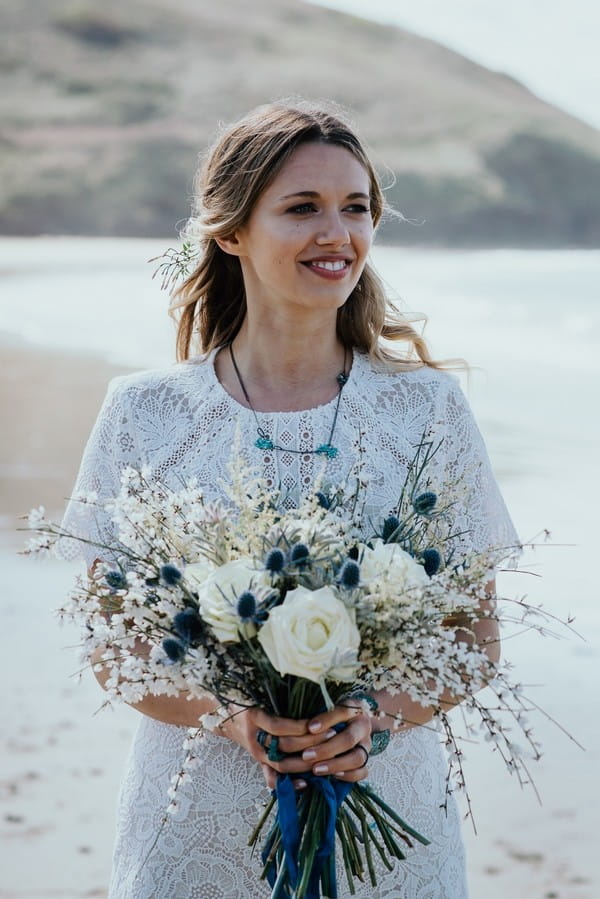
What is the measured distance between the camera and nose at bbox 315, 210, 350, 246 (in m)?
2.62

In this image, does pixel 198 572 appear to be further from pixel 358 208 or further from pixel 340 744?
pixel 358 208

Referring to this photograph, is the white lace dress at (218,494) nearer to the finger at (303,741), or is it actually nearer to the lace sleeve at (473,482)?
the lace sleeve at (473,482)

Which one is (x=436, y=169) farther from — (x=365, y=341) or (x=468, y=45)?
(x=365, y=341)

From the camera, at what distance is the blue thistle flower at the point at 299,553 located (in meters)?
2.01

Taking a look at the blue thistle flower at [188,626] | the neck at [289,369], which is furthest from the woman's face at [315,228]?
the blue thistle flower at [188,626]

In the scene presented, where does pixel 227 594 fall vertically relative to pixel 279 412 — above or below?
below

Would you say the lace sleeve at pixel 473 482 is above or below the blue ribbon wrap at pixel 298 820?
above

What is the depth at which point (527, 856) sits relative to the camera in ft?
15.1

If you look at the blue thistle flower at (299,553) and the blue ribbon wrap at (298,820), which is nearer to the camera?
the blue thistle flower at (299,553)

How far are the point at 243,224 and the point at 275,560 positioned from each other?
3.67 feet

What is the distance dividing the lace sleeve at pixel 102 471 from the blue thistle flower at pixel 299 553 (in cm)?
71

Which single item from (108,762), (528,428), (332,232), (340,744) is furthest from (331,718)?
(528,428)

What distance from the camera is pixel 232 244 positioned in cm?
295

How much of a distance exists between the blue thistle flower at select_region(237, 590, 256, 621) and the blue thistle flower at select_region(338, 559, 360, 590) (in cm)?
15
